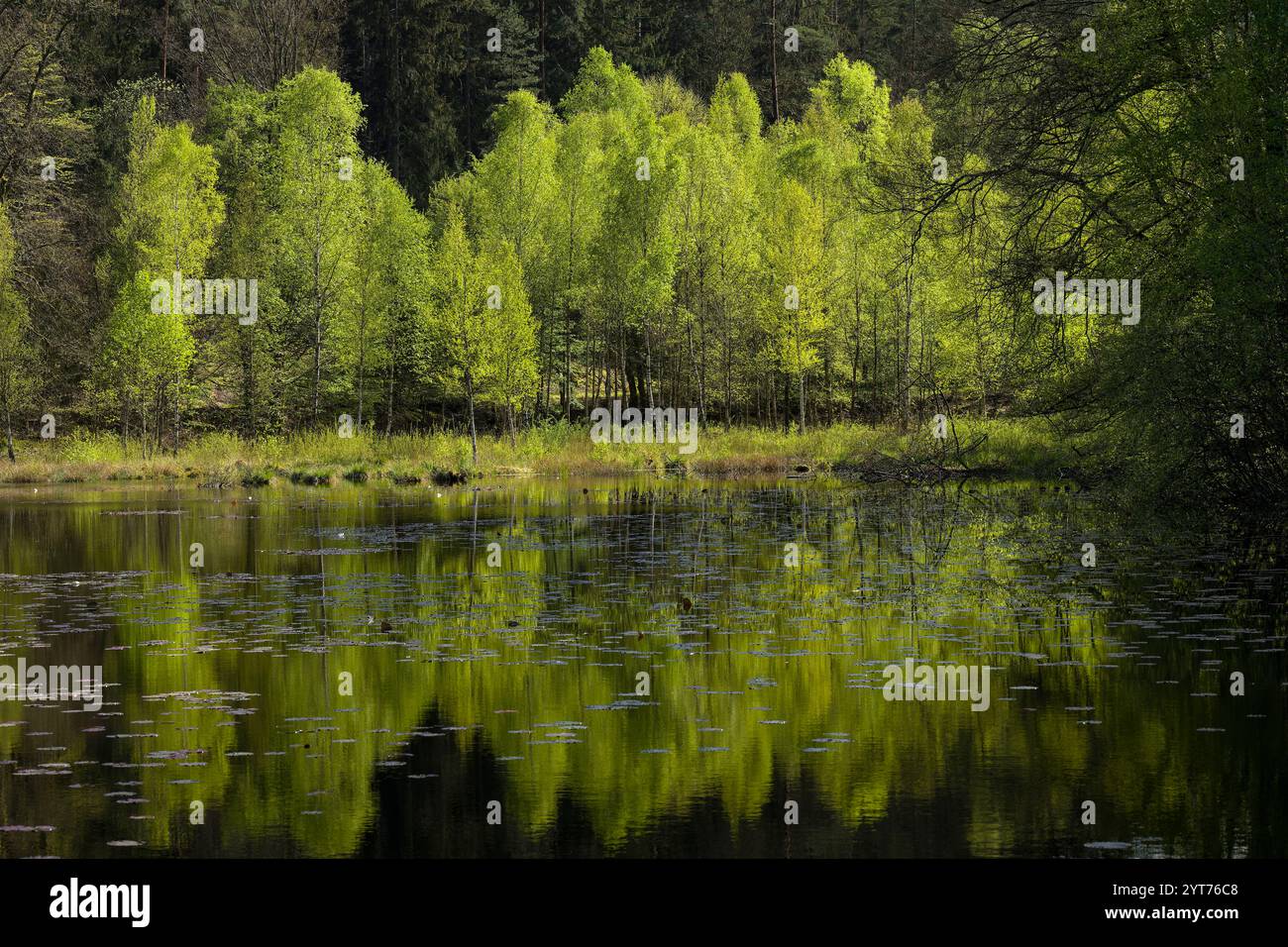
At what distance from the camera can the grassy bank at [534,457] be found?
1943 inches

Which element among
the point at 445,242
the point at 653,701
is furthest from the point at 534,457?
the point at 653,701

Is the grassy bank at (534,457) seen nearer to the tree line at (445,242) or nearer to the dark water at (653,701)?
the tree line at (445,242)

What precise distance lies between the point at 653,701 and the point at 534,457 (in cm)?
4305

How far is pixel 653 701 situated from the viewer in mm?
14109

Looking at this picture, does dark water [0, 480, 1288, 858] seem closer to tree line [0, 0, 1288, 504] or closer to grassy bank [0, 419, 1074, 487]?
tree line [0, 0, 1288, 504]

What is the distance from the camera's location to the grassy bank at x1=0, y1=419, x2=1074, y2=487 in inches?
1943

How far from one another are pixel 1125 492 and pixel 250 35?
63731 millimetres

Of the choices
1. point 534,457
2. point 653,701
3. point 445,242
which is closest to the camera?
point 653,701

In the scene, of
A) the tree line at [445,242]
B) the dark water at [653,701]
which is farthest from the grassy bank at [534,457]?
the dark water at [653,701]

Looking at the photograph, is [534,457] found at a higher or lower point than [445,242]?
lower

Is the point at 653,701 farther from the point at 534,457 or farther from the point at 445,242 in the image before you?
the point at 445,242

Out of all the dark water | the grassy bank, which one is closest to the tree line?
the grassy bank
